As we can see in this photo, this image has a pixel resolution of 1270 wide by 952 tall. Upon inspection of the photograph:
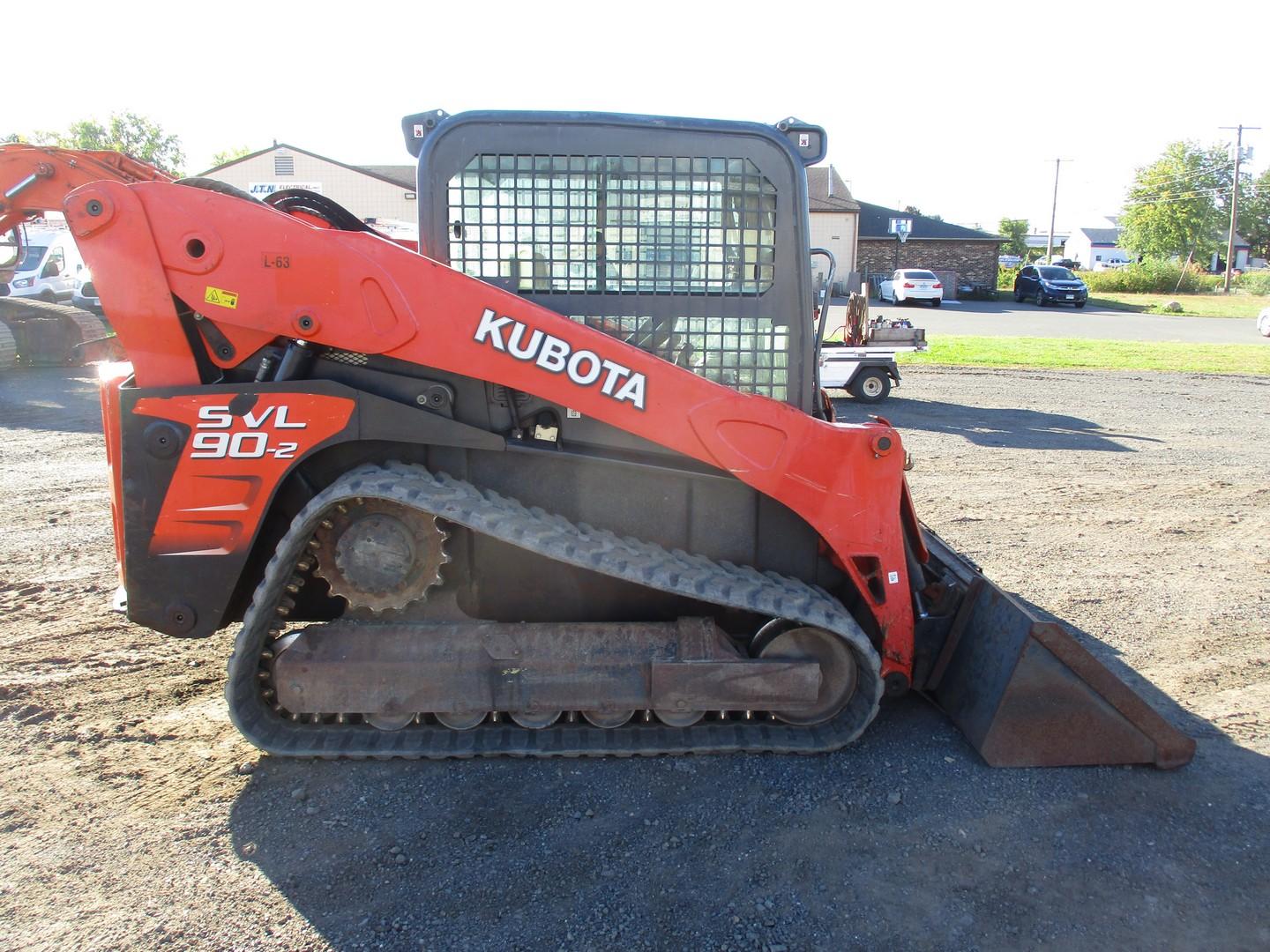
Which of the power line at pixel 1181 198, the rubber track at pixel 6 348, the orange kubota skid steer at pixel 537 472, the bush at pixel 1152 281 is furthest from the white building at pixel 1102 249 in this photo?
the orange kubota skid steer at pixel 537 472

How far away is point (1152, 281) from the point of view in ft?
167

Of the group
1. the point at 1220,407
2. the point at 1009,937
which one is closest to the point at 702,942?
the point at 1009,937

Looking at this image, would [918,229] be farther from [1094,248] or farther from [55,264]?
[1094,248]

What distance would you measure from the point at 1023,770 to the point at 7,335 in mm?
17191

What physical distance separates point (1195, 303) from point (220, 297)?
47.7m

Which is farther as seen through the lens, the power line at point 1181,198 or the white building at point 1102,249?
the white building at point 1102,249

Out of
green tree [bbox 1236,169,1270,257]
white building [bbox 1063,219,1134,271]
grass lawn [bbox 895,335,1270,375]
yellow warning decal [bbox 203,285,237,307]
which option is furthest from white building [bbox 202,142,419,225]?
white building [bbox 1063,219,1134,271]

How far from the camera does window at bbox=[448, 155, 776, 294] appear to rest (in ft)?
14.2

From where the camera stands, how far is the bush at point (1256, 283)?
48469 mm

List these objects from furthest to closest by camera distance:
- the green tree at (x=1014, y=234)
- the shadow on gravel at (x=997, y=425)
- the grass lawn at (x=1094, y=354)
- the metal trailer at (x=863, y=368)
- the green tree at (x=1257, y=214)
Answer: the green tree at (x=1014, y=234) → the green tree at (x=1257, y=214) → the grass lawn at (x=1094, y=354) → the metal trailer at (x=863, y=368) → the shadow on gravel at (x=997, y=425)

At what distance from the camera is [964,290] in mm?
46062

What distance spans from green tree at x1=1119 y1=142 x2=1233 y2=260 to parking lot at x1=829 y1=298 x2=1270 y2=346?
2493cm

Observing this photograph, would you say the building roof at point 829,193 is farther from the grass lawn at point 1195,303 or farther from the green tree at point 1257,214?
the green tree at point 1257,214

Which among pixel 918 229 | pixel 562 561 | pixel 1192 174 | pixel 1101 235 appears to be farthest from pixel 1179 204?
pixel 562 561
